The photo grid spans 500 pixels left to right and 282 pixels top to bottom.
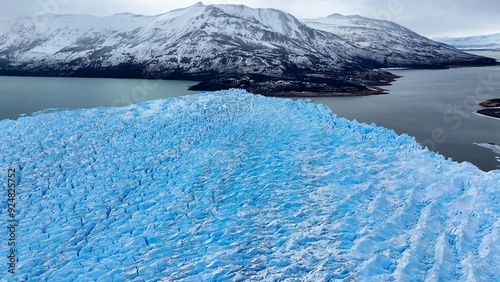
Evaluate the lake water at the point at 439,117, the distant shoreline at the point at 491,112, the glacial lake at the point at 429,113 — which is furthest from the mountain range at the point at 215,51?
the distant shoreline at the point at 491,112

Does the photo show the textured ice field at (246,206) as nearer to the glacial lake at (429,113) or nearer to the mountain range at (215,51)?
the glacial lake at (429,113)

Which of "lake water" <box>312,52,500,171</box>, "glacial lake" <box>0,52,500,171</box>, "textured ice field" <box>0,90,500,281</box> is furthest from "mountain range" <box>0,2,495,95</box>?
"textured ice field" <box>0,90,500,281</box>

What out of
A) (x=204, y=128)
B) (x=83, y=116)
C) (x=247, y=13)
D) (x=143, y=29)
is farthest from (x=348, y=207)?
(x=247, y=13)

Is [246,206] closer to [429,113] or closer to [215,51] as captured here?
[429,113]

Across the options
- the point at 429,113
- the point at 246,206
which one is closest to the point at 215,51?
the point at 429,113

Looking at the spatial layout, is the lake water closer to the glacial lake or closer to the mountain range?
the glacial lake

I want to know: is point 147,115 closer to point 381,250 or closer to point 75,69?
point 381,250

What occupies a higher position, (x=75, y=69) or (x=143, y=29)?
(x=143, y=29)
